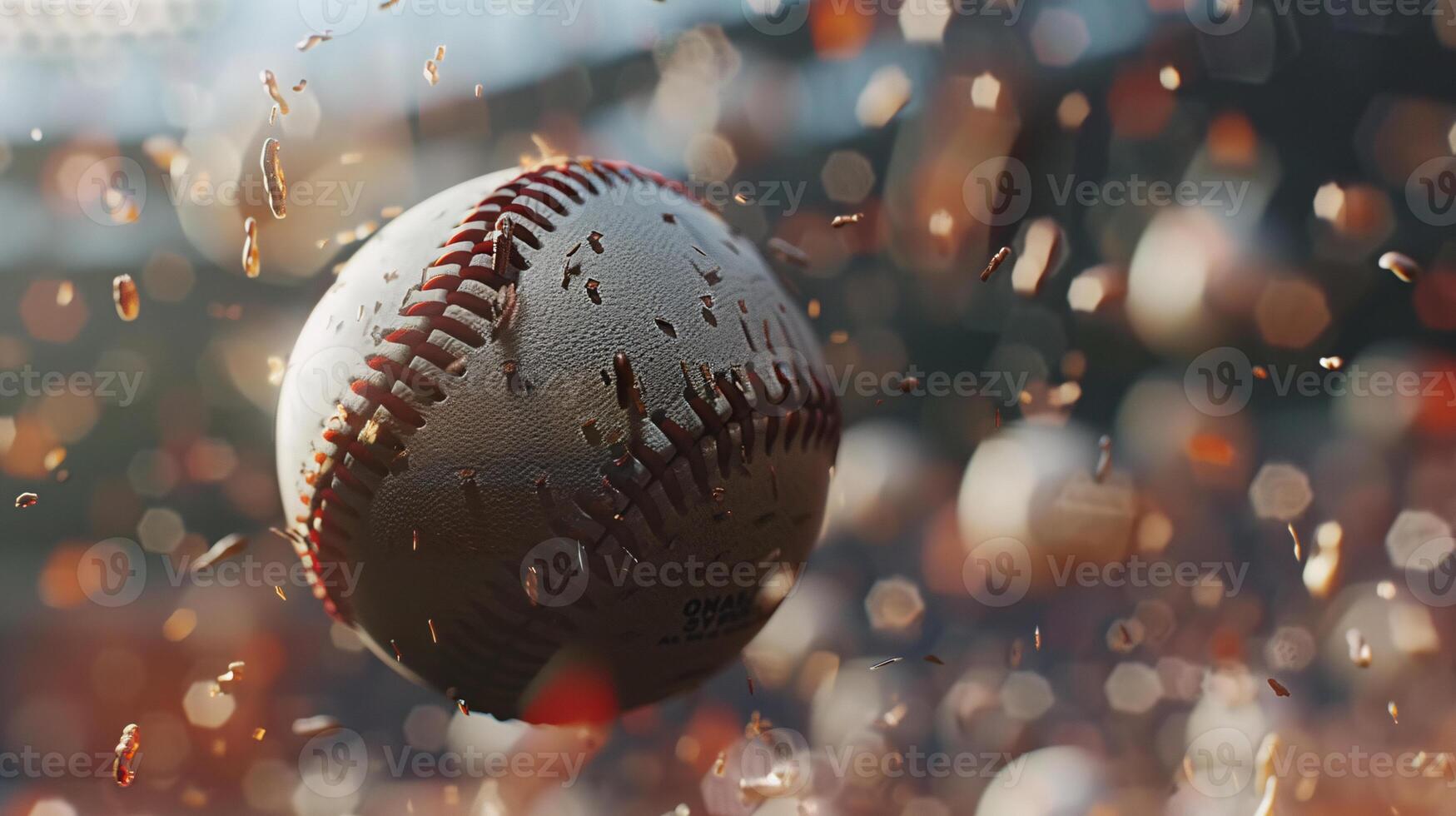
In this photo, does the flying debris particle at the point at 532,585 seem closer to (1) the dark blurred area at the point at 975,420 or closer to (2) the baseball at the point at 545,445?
(2) the baseball at the point at 545,445

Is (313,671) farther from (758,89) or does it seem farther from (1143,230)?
(1143,230)

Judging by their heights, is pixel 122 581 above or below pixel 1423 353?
below

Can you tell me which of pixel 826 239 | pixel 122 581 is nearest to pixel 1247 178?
pixel 826 239

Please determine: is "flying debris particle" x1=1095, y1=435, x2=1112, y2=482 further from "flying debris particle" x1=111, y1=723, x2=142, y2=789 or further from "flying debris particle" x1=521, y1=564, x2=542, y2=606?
"flying debris particle" x1=111, y1=723, x2=142, y2=789

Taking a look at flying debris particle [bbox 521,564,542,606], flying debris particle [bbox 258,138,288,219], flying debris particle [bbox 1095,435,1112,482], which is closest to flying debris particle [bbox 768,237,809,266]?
flying debris particle [bbox 521,564,542,606]

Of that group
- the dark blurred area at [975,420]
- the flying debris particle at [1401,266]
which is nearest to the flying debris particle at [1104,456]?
the dark blurred area at [975,420]

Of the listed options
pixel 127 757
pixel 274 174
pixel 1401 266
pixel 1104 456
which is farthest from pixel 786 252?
pixel 1104 456
